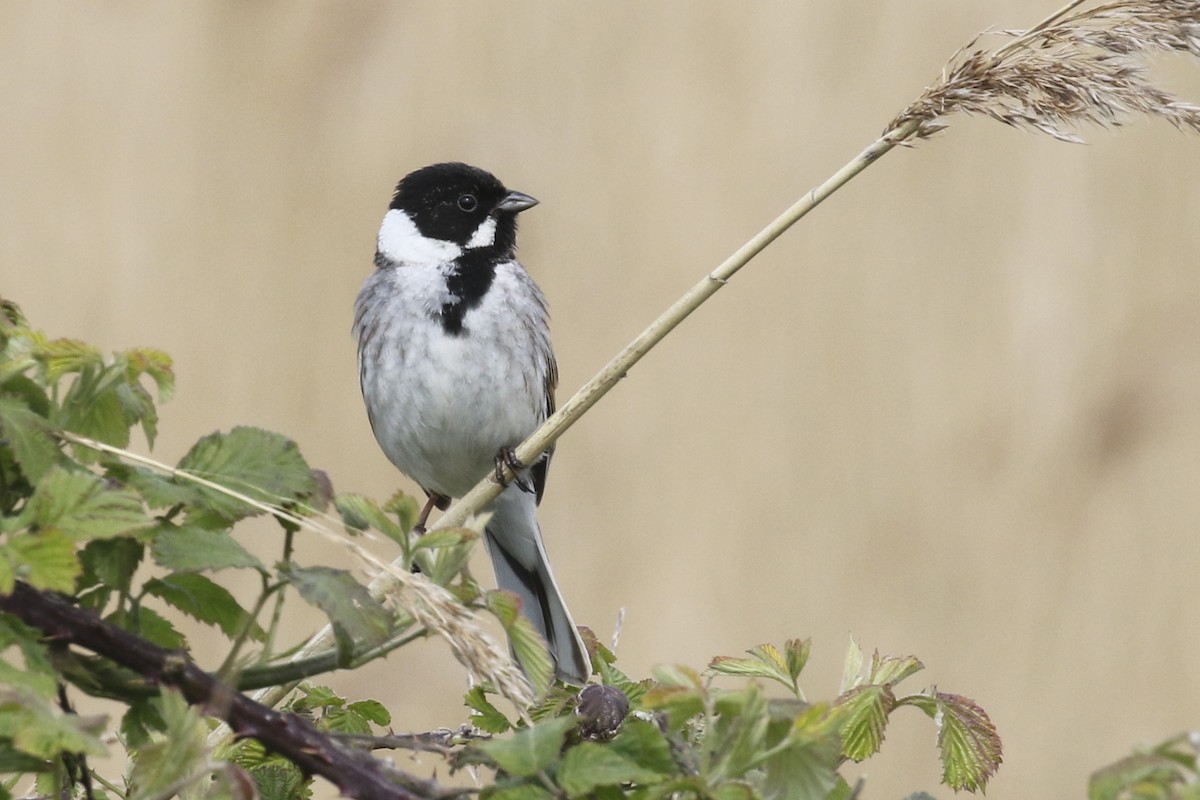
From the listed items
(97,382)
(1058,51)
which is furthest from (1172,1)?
(97,382)

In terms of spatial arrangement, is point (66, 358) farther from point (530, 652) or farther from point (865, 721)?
point (865, 721)

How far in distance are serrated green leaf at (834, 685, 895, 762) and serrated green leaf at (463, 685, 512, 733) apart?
0.21 metres

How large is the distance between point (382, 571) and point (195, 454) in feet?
0.41

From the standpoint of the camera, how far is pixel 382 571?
0.68m

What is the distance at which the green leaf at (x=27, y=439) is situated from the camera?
2.05ft

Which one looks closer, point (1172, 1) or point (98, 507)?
point (98, 507)

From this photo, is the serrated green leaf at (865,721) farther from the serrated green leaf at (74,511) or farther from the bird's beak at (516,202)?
the bird's beak at (516,202)

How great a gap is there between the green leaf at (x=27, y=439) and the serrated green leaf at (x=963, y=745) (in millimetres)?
553

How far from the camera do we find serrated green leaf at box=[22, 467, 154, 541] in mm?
589

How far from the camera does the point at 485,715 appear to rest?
33.7 inches

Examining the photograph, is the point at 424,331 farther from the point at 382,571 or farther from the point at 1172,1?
the point at 382,571

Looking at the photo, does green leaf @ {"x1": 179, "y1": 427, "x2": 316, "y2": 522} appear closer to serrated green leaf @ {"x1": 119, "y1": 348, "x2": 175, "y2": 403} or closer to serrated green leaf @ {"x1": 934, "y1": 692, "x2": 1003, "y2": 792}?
serrated green leaf @ {"x1": 119, "y1": 348, "x2": 175, "y2": 403}

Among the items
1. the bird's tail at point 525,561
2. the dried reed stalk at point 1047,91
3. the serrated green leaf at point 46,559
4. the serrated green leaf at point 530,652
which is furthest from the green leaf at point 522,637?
the bird's tail at point 525,561

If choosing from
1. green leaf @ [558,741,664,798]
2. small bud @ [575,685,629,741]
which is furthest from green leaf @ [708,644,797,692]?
green leaf @ [558,741,664,798]
